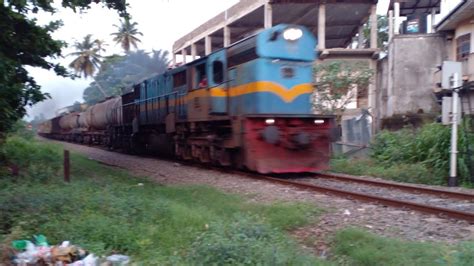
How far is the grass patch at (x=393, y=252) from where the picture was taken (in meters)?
4.39

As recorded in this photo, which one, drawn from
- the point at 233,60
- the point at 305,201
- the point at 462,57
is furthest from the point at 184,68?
the point at 462,57

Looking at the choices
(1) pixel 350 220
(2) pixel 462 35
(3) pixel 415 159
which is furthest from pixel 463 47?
(1) pixel 350 220

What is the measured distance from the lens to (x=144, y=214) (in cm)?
635

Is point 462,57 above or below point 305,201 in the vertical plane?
above

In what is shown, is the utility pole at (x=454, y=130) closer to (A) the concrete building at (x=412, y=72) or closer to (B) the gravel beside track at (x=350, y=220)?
(B) the gravel beside track at (x=350, y=220)

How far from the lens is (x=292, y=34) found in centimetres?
1140

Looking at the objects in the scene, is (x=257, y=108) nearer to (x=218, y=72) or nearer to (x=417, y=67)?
(x=218, y=72)

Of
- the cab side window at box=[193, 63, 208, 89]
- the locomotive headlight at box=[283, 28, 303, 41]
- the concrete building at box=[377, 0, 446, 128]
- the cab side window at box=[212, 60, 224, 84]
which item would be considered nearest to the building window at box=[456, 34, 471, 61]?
the concrete building at box=[377, 0, 446, 128]

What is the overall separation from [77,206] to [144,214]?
36.7 inches

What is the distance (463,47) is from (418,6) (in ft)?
28.0

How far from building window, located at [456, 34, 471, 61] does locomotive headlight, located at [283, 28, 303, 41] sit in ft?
43.5

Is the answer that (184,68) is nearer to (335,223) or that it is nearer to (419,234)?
(335,223)

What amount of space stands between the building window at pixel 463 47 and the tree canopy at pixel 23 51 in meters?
17.2

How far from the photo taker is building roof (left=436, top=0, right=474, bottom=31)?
1878cm
